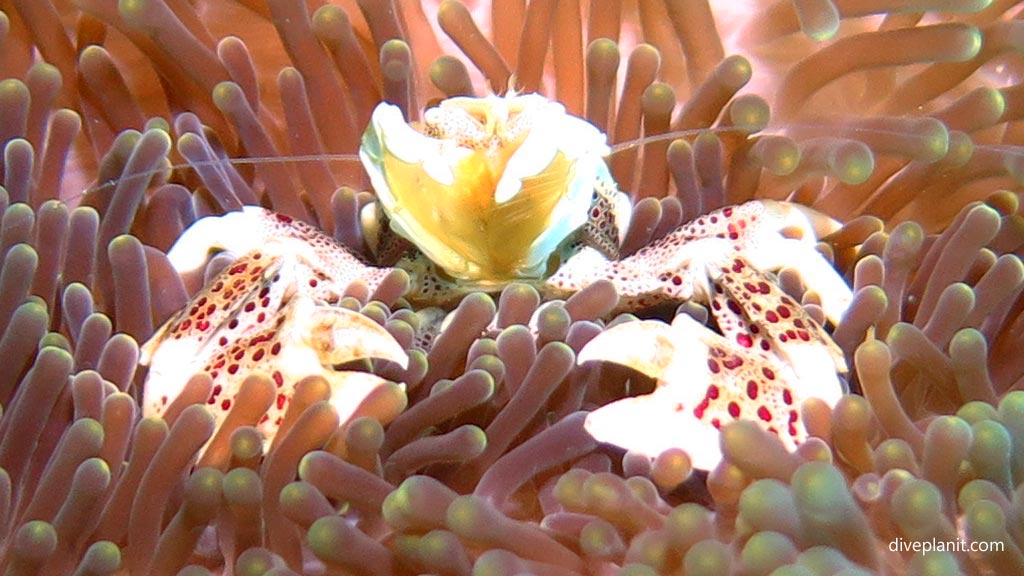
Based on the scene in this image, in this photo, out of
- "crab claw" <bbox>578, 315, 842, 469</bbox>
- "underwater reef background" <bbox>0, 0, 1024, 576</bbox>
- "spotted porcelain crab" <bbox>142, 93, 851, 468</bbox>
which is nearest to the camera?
"underwater reef background" <bbox>0, 0, 1024, 576</bbox>

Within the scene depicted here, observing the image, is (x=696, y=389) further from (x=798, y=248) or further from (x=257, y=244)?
(x=257, y=244)

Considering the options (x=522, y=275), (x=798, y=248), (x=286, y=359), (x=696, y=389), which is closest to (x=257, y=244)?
(x=286, y=359)

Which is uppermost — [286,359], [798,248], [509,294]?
[798,248]

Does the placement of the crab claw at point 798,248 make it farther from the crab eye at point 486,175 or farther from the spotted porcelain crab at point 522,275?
the crab eye at point 486,175

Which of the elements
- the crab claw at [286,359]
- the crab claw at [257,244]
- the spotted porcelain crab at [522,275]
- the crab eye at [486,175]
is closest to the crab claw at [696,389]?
the spotted porcelain crab at [522,275]

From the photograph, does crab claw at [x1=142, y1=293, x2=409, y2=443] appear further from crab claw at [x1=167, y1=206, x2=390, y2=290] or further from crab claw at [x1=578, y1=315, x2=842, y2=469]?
crab claw at [x1=578, y1=315, x2=842, y2=469]

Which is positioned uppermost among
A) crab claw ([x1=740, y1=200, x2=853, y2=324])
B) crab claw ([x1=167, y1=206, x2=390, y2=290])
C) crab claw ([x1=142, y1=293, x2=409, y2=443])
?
crab claw ([x1=740, y1=200, x2=853, y2=324])

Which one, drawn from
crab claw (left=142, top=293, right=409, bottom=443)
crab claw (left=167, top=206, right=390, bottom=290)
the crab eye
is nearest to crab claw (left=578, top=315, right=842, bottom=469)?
the crab eye
